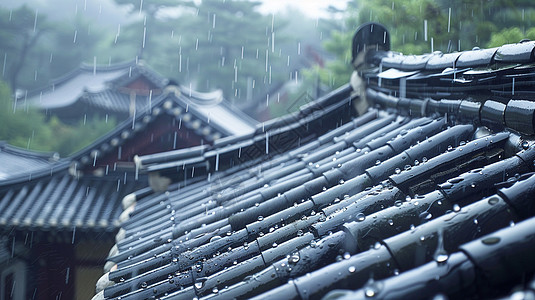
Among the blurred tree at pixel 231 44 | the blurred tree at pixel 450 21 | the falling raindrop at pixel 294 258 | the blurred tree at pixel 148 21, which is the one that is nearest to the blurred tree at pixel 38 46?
the blurred tree at pixel 148 21

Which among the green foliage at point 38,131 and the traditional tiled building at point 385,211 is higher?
the green foliage at point 38,131

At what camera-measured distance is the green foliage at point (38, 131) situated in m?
21.5

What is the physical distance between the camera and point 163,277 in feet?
9.64

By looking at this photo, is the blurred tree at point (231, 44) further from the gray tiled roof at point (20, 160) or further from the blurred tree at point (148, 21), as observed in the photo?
the gray tiled roof at point (20, 160)

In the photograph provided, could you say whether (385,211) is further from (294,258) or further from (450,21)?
(450,21)

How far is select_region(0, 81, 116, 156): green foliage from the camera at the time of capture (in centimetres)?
2147

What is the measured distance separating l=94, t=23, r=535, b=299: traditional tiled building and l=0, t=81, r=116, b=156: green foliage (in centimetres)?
1813

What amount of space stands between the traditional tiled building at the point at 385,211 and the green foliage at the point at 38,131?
1813 centimetres

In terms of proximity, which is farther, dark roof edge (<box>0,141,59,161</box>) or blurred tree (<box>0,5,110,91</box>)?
blurred tree (<box>0,5,110,91</box>)

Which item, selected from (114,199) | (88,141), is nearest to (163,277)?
(114,199)

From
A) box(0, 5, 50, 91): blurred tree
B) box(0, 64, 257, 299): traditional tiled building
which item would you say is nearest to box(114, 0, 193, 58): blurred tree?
box(0, 5, 50, 91): blurred tree

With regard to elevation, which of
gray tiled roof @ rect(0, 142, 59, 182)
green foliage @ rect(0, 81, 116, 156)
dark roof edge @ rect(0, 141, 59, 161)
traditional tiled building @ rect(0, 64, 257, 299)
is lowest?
traditional tiled building @ rect(0, 64, 257, 299)

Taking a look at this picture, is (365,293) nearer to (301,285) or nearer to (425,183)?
(301,285)

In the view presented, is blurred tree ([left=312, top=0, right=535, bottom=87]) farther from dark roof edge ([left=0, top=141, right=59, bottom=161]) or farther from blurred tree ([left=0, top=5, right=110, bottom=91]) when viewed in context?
blurred tree ([left=0, top=5, right=110, bottom=91])
